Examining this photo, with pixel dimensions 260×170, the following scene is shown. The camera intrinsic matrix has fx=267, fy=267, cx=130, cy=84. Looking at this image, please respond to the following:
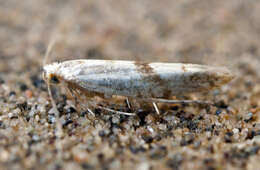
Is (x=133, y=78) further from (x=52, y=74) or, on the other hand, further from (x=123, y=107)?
(x=52, y=74)

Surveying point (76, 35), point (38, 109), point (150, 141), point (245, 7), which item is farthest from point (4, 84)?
point (245, 7)

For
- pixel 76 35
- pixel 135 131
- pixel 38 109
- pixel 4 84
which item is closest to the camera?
pixel 135 131

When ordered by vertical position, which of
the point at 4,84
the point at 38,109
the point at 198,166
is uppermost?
the point at 4,84

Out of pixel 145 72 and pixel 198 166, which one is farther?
pixel 145 72

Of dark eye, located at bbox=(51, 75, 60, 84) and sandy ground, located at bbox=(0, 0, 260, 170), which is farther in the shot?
dark eye, located at bbox=(51, 75, 60, 84)

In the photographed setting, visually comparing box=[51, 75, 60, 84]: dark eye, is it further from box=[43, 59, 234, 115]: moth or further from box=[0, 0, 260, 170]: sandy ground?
box=[0, 0, 260, 170]: sandy ground

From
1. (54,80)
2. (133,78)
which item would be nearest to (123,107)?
(133,78)

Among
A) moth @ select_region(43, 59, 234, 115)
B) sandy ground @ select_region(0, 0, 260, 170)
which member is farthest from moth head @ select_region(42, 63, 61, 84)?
sandy ground @ select_region(0, 0, 260, 170)

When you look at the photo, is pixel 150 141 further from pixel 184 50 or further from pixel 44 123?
pixel 184 50
